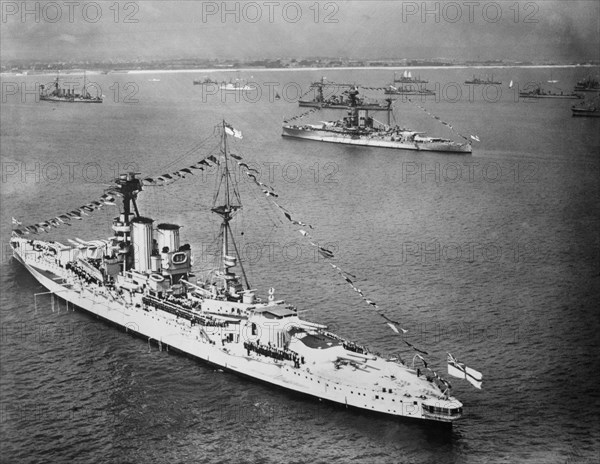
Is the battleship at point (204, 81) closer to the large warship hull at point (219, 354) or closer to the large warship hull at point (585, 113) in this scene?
the large warship hull at point (219, 354)

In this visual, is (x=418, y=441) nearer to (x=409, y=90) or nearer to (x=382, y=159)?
(x=382, y=159)

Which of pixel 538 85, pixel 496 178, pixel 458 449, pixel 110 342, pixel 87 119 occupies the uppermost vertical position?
pixel 538 85

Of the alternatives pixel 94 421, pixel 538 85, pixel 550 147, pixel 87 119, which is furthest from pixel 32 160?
pixel 538 85

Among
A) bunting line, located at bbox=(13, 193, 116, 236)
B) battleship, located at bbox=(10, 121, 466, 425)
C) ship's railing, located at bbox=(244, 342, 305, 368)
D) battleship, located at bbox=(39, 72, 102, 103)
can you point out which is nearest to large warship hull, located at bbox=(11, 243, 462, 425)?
battleship, located at bbox=(10, 121, 466, 425)

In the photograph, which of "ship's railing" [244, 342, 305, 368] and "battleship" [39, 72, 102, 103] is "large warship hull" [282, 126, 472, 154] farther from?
"ship's railing" [244, 342, 305, 368]

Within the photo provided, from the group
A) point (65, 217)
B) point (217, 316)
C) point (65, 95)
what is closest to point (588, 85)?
point (65, 95)

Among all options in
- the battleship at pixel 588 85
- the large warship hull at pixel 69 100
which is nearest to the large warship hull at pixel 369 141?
the battleship at pixel 588 85
